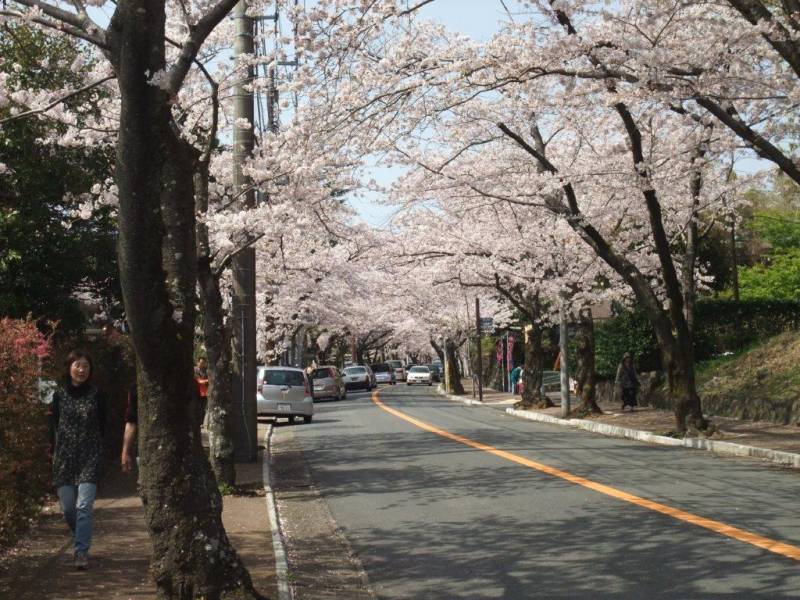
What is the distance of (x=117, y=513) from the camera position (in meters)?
11.6

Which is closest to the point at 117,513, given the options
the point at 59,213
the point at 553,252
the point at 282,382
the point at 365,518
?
the point at 365,518

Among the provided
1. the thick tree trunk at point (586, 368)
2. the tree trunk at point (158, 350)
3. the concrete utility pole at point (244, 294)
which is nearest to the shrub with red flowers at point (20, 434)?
the tree trunk at point (158, 350)

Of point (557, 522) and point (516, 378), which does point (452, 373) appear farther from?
point (557, 522)

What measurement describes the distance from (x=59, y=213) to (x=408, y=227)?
17.8 m

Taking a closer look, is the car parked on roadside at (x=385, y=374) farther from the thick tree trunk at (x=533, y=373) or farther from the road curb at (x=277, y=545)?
the road curb at (x=277, y=545)

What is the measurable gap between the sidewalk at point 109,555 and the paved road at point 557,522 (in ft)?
3.12

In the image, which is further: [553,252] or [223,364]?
[553,252]

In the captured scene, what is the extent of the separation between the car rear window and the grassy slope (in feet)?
38.0

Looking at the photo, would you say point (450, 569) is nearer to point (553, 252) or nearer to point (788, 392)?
point (788, 392)

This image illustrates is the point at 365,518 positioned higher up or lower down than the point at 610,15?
lower down

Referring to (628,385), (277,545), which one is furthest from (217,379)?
(628,385)

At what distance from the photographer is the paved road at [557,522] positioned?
297 inches

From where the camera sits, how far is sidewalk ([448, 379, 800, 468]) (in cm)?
1719

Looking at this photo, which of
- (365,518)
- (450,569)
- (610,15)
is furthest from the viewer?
(610,15)
